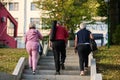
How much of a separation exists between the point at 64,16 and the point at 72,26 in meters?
0.95

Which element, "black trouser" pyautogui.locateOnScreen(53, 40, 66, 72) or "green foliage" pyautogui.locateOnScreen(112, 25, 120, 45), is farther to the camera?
"green foliage" pyautogui.locateOnScreen(112, 25, 120, 45)

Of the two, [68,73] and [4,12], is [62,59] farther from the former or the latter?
[4,12]

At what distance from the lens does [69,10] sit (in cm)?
3425

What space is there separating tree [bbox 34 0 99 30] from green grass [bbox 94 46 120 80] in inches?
446

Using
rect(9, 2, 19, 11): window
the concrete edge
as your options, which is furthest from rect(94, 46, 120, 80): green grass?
rect(9, 2, 19, 11): window

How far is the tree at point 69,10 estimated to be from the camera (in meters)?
34.2

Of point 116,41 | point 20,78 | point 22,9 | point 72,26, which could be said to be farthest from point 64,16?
point 22,9

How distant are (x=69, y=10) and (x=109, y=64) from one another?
51.8ft

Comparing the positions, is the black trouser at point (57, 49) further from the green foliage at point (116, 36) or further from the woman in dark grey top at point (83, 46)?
the green foliage at point (116, 36)

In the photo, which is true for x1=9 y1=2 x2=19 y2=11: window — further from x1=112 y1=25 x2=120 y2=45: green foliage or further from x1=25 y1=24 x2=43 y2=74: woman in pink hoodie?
x1=25 y1=24 x2=43 y2=74: woman in pink hoodie

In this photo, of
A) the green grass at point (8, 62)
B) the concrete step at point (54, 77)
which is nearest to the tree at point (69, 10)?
the green grass at point (8, 62)

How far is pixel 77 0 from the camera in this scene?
115 feet

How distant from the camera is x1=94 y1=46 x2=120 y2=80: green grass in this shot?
16.5m

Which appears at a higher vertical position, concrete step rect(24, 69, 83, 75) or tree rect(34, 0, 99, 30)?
tree rect(34, 0, 99, 30)
